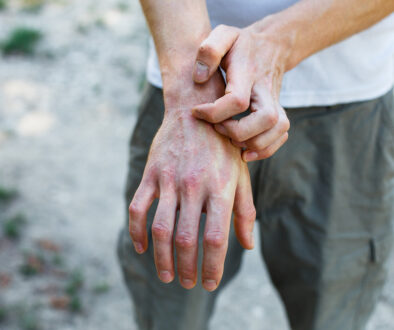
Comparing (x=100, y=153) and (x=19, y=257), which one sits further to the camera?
(x=100, y=153)

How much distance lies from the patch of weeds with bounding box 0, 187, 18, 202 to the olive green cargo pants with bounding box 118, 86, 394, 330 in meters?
1.22

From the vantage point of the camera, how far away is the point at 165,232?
844mm

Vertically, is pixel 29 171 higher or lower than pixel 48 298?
higher

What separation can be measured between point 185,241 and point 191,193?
9 centimetres

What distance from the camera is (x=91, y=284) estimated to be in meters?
2.10

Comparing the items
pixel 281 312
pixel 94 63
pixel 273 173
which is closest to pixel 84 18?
pixel 94 63

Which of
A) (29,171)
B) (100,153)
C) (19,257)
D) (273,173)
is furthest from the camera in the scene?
(100,153)

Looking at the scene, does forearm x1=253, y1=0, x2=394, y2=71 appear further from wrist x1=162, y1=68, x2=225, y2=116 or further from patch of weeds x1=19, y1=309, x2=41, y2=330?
patch of weeds x1=19, y1=309, x2=41, y2=330

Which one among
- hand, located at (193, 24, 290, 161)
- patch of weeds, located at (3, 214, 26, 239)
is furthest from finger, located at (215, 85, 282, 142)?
patch of weeds, located at (3, 214, 26, 239)

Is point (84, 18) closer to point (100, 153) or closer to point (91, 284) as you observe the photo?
point (100, 153)

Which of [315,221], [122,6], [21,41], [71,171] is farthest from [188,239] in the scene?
[122,6]

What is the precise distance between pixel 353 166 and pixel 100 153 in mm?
1862

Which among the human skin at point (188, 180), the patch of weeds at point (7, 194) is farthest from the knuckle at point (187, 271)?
the patch of weeds at point (7, 194)

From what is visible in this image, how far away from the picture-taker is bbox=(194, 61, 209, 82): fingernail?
91 cm
